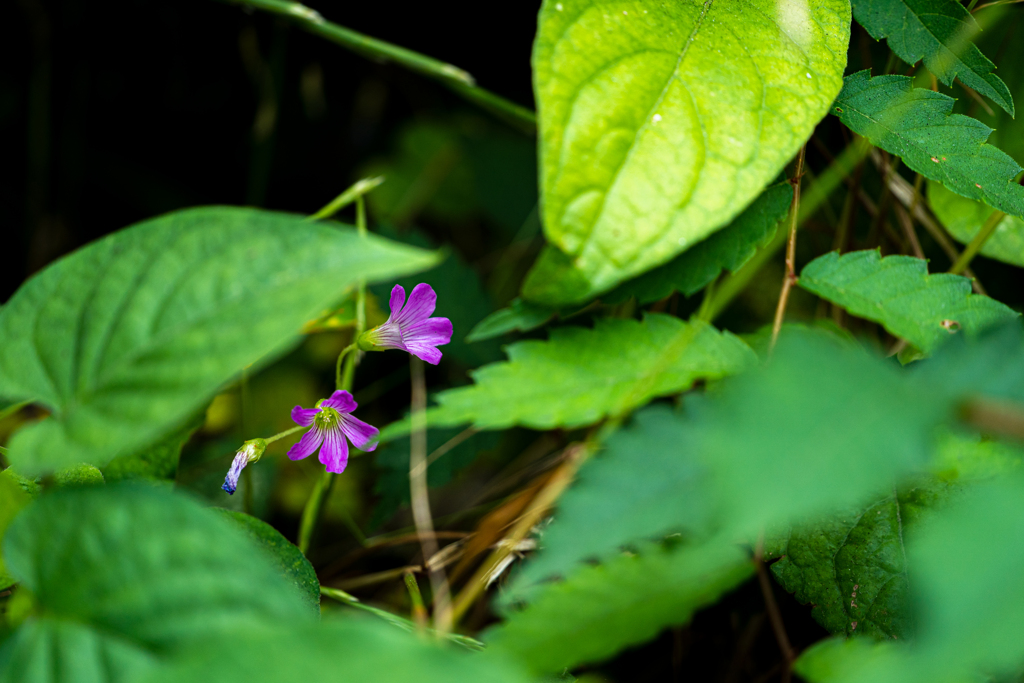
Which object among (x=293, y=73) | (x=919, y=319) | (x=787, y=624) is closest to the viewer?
(x=919, y=319)

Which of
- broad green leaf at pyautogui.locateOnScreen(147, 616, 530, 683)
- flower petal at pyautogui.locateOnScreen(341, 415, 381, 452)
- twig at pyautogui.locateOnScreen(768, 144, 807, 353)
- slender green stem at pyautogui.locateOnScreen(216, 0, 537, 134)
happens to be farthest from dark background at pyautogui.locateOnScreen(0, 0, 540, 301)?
broad green leaf at pyautogui.locateOnScreen(147, 616, 530, 683)

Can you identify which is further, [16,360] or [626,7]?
[626,7]

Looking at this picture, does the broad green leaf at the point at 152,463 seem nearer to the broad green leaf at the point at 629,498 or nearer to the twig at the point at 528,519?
the twig at the point at 528,519

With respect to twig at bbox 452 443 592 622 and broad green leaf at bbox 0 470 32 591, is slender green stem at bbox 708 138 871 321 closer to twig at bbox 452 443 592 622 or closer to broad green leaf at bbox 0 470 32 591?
twig at bbox 452 443 592 622

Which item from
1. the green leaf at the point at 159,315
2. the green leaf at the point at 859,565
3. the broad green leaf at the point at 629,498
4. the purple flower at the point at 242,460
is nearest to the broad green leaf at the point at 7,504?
the green leaf at the point at 159,315

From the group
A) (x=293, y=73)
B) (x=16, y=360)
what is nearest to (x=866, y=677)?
(x=16, y=360)

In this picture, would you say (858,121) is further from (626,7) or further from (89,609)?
(89,609)
